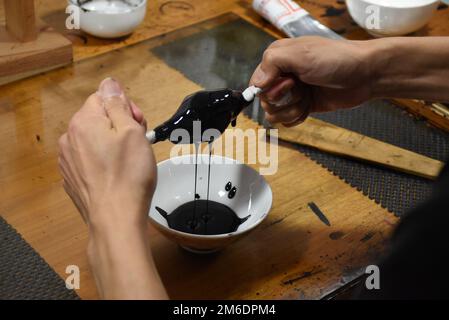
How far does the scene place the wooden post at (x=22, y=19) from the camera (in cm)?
138

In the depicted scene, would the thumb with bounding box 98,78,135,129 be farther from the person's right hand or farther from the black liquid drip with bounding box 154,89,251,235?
the person's right hand

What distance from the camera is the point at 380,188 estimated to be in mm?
1177

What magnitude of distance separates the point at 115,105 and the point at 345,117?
616 millimetres

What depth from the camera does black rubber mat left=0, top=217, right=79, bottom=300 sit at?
935mm

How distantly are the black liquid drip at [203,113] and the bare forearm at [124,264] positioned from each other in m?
0.21

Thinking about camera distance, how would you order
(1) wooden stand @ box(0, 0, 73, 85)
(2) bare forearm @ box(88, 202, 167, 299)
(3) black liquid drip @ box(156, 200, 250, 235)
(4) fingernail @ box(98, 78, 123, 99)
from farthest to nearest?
1. (1) wooden stand @ box(0, 0, 73, 85)
2. (3) black liquid drip @ box(156, 200, 250, 235)
3. (4) fingernail @ box(98, 78, 123, 99)
4. (2) bare forearm @ box(88, 202, 167, 299)

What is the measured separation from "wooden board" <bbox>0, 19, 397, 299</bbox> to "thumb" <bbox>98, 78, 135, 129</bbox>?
9.7 inches

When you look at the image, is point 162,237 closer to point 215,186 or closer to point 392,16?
point 215,186

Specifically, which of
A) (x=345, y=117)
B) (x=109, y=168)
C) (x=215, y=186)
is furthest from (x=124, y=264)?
(x=345, y=117)

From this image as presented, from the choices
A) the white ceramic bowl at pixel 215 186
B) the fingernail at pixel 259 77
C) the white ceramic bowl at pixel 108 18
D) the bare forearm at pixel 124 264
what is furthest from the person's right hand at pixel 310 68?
the white ceramic bowl at pixel 108 18

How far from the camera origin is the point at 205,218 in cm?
101

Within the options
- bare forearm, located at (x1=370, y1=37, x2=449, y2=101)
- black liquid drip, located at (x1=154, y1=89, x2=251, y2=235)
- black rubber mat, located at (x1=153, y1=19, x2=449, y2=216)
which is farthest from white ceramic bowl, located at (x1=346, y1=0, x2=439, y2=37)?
black liquid drip, located at (x1=154, y1=89, x2=251, y2=235)

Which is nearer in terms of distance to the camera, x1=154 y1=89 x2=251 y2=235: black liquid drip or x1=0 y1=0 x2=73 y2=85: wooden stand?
x1=154 y1=89 x2=251 y2=235: black liquid drip

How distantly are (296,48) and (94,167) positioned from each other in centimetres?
40
